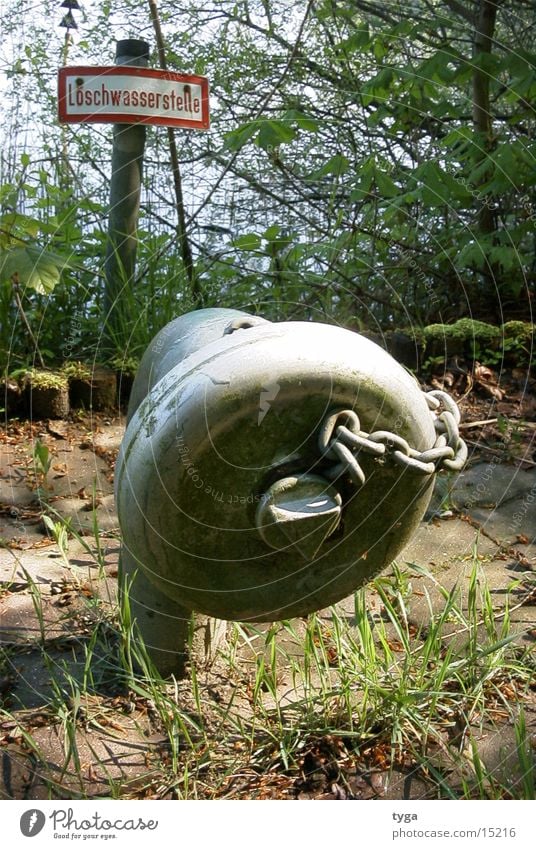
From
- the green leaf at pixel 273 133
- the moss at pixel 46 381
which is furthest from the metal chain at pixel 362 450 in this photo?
the moss at pixel 46 381

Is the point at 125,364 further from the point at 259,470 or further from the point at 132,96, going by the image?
the point at 259,470

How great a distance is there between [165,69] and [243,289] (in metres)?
0.48

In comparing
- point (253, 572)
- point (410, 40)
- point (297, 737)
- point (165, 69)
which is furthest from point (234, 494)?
point (410, 40)

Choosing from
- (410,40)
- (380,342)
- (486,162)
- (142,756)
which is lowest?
(142,756)

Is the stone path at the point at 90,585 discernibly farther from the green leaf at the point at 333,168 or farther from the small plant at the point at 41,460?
the green leaf at the point at 333,168

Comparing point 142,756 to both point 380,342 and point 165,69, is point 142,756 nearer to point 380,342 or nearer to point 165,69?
point 380,342

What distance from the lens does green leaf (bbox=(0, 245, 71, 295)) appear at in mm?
2324

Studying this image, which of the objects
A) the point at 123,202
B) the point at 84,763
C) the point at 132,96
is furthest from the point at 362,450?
the point at 123,202

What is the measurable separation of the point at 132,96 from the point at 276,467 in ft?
3.06

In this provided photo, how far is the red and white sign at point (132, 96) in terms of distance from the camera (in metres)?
1.77

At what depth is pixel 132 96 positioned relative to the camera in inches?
70.0

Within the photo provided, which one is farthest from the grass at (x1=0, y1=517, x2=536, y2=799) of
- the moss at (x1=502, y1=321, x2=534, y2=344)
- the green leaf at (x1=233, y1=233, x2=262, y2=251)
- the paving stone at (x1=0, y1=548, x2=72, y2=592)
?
the moss at (x1=502, y1=321, x2=534, y2=344)

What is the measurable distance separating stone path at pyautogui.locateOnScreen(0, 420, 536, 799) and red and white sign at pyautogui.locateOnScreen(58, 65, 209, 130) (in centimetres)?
98

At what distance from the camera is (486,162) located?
8.33ft
